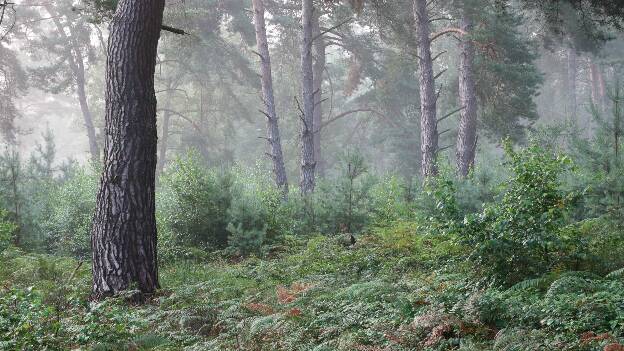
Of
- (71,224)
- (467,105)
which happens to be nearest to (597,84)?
(467,105)

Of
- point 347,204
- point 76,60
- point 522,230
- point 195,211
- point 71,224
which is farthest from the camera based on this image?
point 76,60

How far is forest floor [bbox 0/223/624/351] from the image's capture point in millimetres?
4199

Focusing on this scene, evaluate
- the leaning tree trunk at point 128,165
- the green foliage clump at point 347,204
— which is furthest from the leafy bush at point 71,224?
the leaning tree trunk at point 128,165

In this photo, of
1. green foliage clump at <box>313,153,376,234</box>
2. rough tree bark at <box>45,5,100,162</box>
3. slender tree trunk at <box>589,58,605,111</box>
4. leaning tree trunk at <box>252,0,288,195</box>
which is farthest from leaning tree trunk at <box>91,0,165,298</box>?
slender tree trunk at <box>589,58,605,111</box>

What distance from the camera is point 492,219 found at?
6.07m

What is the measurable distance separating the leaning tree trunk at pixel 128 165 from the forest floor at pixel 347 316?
370 millimetres

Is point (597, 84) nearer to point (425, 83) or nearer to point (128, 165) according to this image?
point (425, 83)

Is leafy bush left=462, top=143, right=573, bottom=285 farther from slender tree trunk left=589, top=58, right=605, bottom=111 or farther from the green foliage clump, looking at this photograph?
slender tree trunk left=589, top=58, right=605, bottom=111

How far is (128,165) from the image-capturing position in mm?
7383

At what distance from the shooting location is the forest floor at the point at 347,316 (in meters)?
4.20

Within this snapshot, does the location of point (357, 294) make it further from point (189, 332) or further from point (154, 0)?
point (154, 0)

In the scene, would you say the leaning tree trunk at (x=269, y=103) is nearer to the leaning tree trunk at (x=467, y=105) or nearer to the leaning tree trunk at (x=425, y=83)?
the leaning tree trunk at (x=425, y=83)

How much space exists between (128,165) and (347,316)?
3.65 meters

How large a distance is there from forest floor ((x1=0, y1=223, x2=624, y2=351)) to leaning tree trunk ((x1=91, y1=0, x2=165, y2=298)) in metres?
0.37
